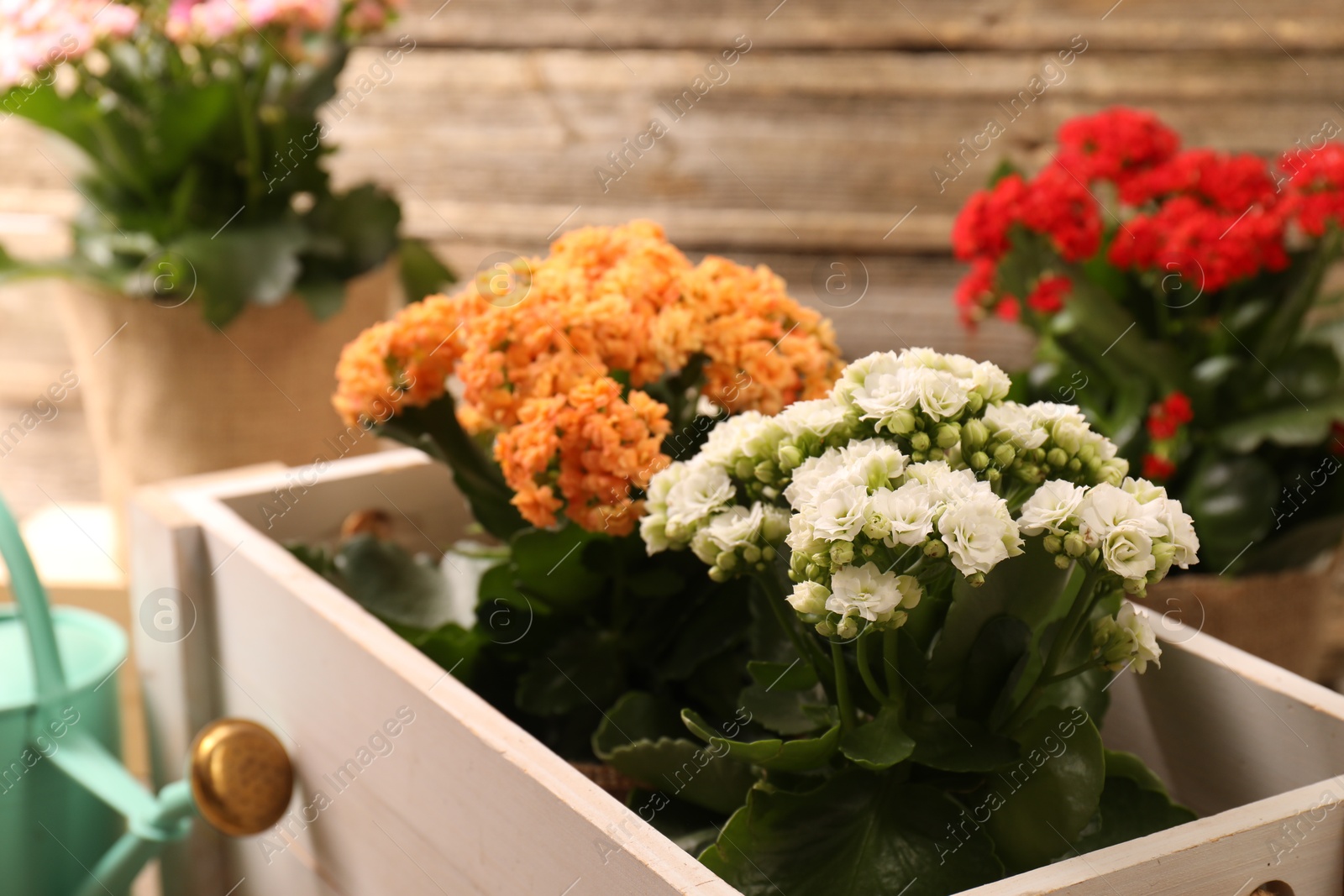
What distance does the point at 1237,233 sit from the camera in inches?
42.4

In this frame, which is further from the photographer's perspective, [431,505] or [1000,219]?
[1000,219]

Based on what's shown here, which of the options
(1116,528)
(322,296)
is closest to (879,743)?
(1116,528)

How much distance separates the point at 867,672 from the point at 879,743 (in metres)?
0.03

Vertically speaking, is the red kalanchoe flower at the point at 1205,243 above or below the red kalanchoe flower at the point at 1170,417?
above

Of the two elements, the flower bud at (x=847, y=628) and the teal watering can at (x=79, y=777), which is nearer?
the flower bud at (x=847, y=628)

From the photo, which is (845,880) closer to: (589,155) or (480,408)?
(480,408)

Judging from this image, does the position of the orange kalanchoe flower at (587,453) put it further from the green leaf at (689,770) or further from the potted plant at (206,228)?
the potted plant at (206,228)

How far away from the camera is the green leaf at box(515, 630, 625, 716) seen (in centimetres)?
69

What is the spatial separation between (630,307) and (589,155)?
3.30ft

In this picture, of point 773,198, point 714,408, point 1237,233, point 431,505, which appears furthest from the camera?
point 773,198

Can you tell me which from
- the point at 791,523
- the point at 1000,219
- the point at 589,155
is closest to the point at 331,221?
the point at 589,155

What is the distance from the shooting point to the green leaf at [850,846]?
500 millimetres

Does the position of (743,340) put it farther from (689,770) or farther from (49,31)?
(49,31)

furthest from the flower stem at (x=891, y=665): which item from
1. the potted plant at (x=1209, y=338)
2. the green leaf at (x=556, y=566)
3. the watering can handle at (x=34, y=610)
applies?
the potted plant at (x=1209, y=338)
